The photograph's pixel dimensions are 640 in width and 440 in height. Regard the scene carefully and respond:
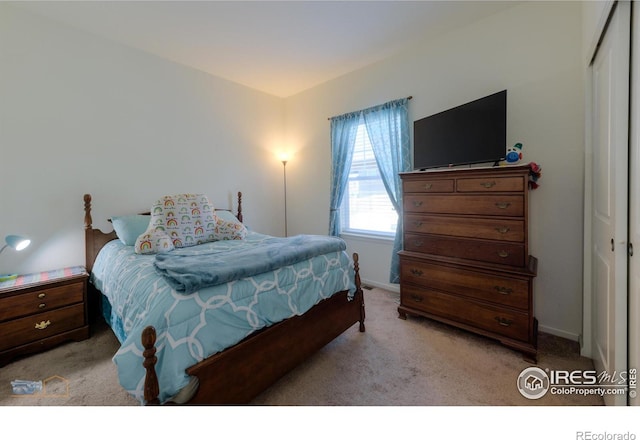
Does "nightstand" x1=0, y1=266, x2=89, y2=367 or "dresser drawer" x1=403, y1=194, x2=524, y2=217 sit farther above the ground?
"dresser drawer" x1=403, y1=194, x2=524, y2=217

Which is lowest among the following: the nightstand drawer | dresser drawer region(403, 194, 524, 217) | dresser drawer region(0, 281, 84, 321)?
the nightstand drawer

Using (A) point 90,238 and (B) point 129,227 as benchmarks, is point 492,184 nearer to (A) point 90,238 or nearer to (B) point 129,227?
(B) point 129,227

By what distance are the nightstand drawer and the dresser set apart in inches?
107

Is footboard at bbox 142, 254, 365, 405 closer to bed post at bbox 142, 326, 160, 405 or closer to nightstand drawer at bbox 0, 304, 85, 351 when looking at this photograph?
bed post at bbox 142, 326, 160, 405

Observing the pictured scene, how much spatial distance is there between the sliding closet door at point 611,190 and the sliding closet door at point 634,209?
30 mm

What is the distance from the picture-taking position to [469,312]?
2.04 metres

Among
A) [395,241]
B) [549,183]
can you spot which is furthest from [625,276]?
[395,241]

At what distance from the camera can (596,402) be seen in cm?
144

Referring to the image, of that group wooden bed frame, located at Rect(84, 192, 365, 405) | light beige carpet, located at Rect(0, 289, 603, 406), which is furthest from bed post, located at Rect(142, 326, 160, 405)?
light beige carpet, located at Rect(0, 289, 603, 406)

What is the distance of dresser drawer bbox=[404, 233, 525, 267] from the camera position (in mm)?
1863

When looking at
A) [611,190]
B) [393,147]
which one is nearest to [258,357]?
[611,190]

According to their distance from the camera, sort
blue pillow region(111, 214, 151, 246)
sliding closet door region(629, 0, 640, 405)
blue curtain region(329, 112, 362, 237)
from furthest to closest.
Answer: blue curtain region(329, 112, 362, 237), blue pillow region(111, 214, 151, 246), sliding closet door region(629, 0, 640, 405)

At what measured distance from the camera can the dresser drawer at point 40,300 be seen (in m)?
1.83

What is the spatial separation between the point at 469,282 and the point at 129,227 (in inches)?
115
